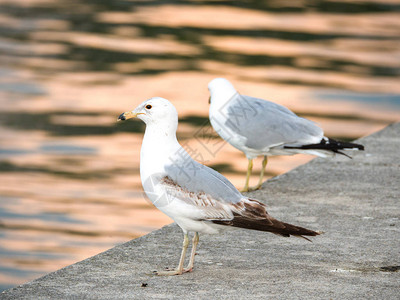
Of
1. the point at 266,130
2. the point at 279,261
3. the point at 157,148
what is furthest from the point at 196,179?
the point at 266,130

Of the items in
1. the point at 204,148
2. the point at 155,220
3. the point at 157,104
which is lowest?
the point at 155,220

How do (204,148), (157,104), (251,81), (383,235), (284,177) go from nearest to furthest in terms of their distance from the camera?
(157,104), (383,235), (284,177), (204,148), (251,81)

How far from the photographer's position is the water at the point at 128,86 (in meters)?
8.33

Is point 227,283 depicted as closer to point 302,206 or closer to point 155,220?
point 302,206

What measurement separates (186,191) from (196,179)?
4.2 inches

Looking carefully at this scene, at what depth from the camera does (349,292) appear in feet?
15.8

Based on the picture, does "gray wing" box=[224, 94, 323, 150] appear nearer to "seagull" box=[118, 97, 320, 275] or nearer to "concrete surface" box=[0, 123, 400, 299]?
"concrete surface" box=[0, 123, 400, 299]

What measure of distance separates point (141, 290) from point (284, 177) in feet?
9.78

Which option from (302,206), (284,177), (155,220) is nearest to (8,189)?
(155,220)

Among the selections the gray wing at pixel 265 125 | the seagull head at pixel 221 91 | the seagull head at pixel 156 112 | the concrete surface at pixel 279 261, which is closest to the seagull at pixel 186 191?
the seagull head at pixel 156 112

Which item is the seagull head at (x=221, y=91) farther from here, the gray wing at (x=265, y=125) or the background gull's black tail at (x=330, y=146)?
the background gull's black tail at (x=330, y=146)

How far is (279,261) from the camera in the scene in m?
5.39

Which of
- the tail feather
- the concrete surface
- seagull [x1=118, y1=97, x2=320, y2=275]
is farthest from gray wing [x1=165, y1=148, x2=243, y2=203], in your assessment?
the concrete surface

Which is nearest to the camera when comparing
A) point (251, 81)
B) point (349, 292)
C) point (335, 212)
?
point (349, 292)
